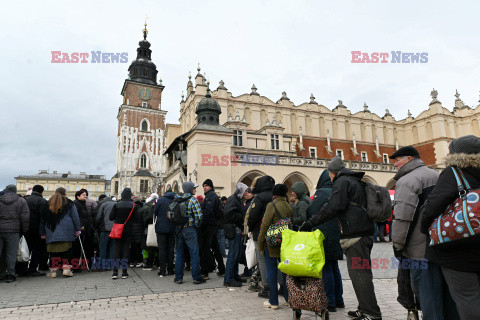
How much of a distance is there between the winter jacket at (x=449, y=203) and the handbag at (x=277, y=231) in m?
1.99

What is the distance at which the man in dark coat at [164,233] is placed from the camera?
6957mm

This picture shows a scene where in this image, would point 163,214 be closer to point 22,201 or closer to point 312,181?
point 22,201

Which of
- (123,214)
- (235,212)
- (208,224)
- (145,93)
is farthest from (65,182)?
(235,212)

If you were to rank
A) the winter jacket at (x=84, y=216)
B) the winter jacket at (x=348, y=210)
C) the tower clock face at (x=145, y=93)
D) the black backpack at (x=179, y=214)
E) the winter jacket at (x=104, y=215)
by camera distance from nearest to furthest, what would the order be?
the winter jacket at (x=348, y=210) → the black backpack at (x=179, y=214) → the winter jacket at (x=84, y=216) → the winter jacket at (x=104, y=215) → the tower clock face at (x=145, y=93)

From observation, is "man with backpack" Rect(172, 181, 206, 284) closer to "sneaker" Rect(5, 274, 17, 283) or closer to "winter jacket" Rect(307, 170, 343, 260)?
"winter jacket" Rect(307, 170, 343, 260)

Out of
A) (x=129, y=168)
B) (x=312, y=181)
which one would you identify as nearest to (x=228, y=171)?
(x=312, y=181)

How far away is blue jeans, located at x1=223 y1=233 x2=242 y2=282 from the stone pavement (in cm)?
27

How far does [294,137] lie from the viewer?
32.4 meters

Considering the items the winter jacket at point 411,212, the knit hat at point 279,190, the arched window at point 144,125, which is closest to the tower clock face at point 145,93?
the arched window at point 144,125

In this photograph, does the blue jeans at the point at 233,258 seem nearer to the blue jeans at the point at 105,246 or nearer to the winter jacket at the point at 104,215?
the winter jacket at the point at 104,215

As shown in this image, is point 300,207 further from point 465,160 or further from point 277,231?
point 465,160

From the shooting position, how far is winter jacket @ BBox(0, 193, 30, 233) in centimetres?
648

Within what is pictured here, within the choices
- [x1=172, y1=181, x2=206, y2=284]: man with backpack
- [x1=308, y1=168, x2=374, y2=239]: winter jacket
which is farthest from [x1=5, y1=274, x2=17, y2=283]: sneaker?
[x1=308, y1=168, x2=374, y2=239]: winter jacket

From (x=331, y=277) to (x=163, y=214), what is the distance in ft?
13.3
